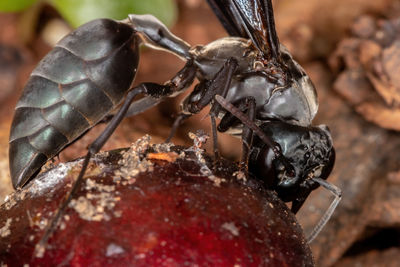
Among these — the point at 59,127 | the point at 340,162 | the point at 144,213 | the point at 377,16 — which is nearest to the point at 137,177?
the point at 144,213

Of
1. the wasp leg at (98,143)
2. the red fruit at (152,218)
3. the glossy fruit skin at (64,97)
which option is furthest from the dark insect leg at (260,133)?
the glossy fruit skin at (64,97)

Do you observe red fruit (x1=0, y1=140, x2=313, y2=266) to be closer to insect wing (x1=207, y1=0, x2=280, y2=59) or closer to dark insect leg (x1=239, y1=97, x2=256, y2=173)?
dark insect leg (x1=239, y1=97, x2=256, y2=173)

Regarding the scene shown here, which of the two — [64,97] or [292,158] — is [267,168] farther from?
[64,97]

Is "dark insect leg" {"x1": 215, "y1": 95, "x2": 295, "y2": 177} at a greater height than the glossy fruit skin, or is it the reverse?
the glossy fruit skin

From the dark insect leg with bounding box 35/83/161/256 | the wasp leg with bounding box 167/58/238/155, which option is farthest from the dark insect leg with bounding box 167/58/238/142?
the dark insect leg with bounding box 35/83/161/256

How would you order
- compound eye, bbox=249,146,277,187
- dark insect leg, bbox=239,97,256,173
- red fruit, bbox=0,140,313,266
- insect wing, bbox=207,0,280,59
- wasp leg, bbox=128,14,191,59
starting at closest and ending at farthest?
red fruit, bbox=0,140,313,266 → dark insect leg, bbox=239,97,256,173 → compound eye, bbox=249,146,277,187 → insect wing, bbox=207,0,280,59 → wasp leg, bbox=128,14,191,59

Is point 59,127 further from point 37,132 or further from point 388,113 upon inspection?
point 388,113

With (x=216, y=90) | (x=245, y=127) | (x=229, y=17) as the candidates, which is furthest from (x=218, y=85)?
(x=229, y=17)
